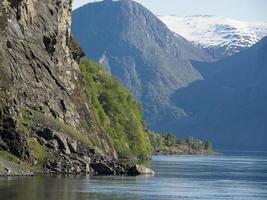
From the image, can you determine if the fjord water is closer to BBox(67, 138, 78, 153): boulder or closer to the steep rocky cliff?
the steep rocky cliff

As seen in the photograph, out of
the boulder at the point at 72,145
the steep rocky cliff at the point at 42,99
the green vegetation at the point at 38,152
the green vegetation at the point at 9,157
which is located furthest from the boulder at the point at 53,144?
the green vegetation at the point at 9,157

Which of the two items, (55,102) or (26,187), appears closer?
(26,187)

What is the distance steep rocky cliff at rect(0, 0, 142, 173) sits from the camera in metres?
152

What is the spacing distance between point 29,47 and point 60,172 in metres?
36.3

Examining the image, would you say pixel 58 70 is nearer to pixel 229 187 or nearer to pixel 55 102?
pixel 55 102

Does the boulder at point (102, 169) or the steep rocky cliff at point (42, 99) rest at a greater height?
the steep rocky cliff at point (42, 99)

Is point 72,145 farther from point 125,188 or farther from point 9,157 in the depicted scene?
point 125,188

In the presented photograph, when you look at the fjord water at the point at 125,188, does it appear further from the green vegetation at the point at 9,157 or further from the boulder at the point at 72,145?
the boulder at the point at 72,145

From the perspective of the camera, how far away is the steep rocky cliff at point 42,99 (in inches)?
5984

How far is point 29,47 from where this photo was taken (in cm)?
17850

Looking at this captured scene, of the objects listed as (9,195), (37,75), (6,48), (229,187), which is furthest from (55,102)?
(9,195)

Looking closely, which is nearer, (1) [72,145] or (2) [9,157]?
(2) [9,157]

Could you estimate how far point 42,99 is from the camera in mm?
175000

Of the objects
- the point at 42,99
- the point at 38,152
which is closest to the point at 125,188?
the point at 38,152
